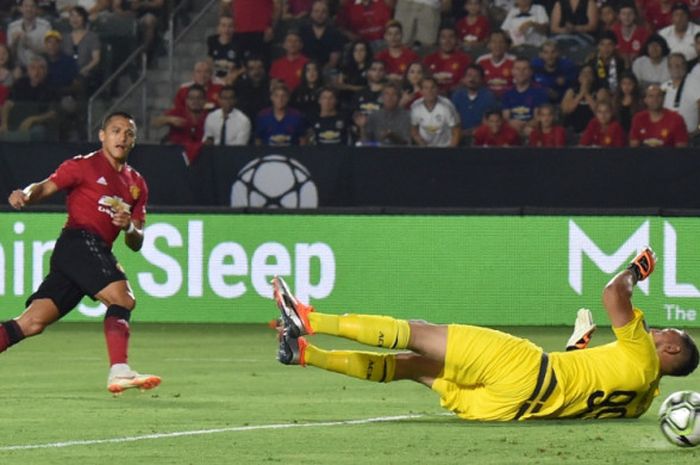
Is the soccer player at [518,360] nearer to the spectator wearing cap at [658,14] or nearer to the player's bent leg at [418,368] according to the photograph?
the player's bent leg at [418,368]

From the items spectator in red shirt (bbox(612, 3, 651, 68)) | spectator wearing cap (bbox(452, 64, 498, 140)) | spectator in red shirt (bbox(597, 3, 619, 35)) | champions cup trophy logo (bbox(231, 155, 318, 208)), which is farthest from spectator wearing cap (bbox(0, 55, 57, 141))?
spectator in red shirt (bbox(612, 3, 651, 68))

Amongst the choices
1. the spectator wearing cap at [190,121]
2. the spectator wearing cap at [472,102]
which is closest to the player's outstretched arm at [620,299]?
the spectator wearing cap at [472,102]

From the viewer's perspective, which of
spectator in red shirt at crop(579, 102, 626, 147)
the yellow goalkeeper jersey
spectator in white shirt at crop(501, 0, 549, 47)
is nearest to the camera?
the yellow goalkeeper jersey

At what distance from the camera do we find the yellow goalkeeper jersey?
9.50m

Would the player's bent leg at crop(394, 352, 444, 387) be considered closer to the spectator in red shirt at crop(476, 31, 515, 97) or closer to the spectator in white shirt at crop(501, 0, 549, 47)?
the spectator in red shirt at crop(476, 31, 515, 97)

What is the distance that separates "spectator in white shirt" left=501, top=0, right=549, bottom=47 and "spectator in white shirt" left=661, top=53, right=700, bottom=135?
6.47 ft

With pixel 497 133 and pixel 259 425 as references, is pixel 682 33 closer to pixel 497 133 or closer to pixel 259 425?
pixel 497 133

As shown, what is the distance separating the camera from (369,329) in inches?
372

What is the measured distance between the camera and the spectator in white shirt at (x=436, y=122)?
64.3ft

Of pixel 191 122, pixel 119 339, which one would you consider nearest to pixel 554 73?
pixel 191 122

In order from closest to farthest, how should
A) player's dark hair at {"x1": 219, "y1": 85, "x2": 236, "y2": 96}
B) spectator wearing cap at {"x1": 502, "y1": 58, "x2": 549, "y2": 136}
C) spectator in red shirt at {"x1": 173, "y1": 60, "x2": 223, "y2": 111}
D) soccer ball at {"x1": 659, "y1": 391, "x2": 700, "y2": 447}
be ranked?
soccer ball at {"x1": 659, "y1": 391, "x2": 700, "y2": 447} < spectator wearing cap at {"x1": 502, "y1": 58, "x2": 549, "y2": 136} < player's dark hair at {"x1": 219, "y1": 85, "x2": 236, "y2": 96} < spectator in red shirt at {"x1": 173, "y1": 60, "x2": 223, "y2": 111}

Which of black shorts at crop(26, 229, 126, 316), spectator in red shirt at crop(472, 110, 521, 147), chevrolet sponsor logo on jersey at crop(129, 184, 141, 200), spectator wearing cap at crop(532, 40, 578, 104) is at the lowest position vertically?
black shorts at crop(26, 229, 126, 316)

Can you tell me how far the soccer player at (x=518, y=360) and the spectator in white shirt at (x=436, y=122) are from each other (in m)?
9.88

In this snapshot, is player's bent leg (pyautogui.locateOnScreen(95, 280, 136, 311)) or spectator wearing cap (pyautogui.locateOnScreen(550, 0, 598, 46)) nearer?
player's bent leg (pyautogui.locateOnScreen(95, 280, 136, 311))
